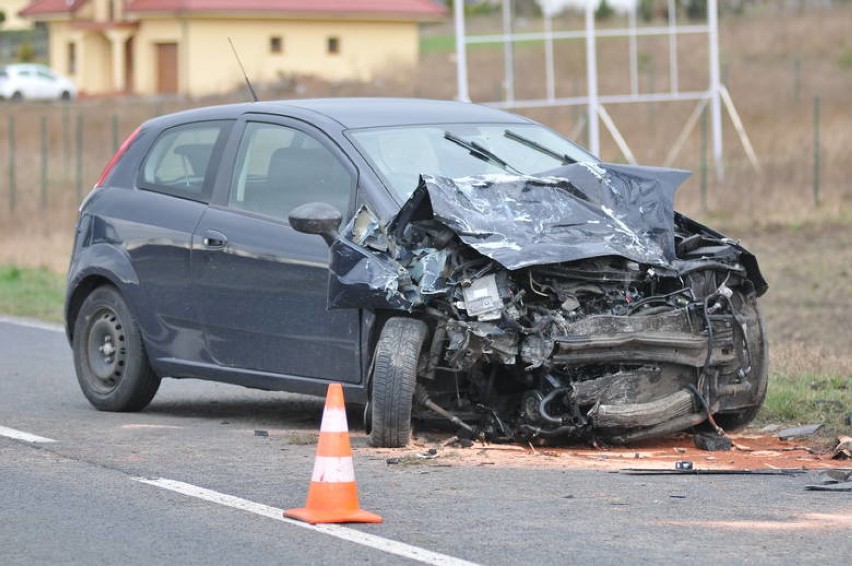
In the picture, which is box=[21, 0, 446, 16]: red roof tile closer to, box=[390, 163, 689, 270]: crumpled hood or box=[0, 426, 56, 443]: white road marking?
box=[0, 426, 56, 443]: white road marking

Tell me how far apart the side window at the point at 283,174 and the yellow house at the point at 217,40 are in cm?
5310

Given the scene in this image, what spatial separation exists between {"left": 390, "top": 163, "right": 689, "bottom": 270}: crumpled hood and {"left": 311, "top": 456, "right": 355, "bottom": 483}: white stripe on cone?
1662 millimetres

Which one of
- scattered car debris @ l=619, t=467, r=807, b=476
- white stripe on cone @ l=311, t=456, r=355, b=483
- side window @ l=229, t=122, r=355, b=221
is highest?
side window @ l=229, t=122, r=355, b=221

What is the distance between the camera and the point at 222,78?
206 feet

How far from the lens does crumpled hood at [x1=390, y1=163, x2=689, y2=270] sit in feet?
26.0

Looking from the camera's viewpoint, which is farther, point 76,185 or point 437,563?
point 76,185

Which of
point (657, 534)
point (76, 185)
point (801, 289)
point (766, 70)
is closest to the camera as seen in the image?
point (657, 534)

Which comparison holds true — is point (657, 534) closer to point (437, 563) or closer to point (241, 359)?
point (437, 563)

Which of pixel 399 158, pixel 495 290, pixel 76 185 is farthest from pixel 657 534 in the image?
pixel 76 185

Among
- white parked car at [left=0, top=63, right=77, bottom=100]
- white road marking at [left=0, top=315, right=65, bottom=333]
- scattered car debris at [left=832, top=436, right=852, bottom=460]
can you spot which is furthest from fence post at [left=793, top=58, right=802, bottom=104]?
scattered car debris at [left=832, top=436, right=852, bottom=460]

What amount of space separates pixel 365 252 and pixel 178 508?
187cm

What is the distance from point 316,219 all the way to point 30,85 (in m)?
56.3

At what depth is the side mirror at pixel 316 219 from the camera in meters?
8.18

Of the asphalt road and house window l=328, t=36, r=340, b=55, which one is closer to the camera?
the asphalt road
